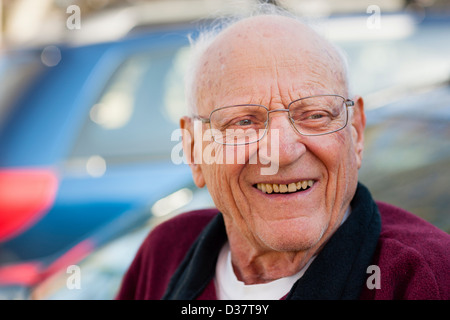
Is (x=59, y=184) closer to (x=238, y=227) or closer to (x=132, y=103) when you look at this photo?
(x=132, y=103)

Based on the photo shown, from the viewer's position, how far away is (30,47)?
14.6 feet

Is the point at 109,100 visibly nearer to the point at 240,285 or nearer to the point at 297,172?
the point at 240,285

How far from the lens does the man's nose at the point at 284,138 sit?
5.30 ft

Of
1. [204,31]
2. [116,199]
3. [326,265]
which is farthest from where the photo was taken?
[116,199]

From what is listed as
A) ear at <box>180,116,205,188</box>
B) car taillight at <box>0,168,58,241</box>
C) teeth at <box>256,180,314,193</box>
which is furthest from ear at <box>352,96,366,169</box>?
car taillight at <box>0,168,58,241</box>

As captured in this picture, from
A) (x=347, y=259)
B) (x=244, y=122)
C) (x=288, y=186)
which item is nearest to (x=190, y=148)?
(x=244, y=122)

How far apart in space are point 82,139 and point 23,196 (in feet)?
1.70

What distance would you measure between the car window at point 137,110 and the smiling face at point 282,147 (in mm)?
2226

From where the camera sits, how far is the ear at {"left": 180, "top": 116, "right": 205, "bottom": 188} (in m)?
1.96

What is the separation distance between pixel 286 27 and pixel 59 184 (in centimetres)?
252

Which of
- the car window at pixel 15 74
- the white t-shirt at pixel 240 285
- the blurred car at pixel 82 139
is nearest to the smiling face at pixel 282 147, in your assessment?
the white t-shirt at pixel 240 285

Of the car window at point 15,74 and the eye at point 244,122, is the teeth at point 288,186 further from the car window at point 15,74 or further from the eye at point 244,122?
the car window at point 15,74

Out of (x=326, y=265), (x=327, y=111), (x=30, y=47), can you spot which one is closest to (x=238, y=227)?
(x=326, y=265)

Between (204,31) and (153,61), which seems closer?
(204,31)
